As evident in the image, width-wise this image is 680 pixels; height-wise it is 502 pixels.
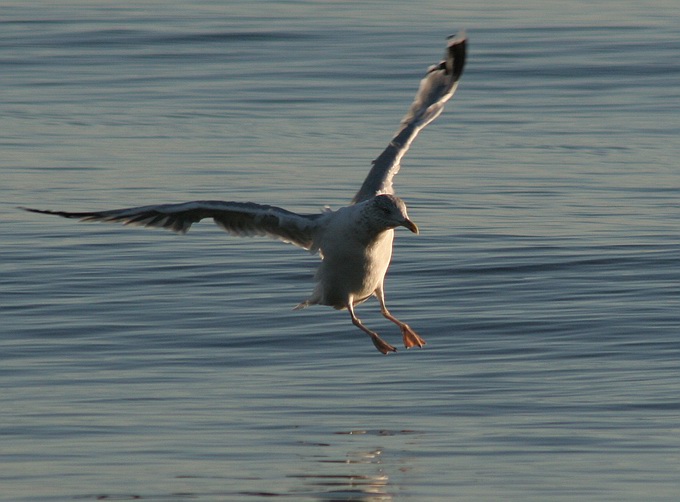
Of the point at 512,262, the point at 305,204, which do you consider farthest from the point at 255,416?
the point at 305,204

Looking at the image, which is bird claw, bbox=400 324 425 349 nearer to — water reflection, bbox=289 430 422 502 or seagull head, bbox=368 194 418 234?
seagull head, bbox=368 194 418 234

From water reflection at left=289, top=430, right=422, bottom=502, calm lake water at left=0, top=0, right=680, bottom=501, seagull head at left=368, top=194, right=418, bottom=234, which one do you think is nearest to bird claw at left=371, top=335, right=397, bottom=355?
calm lake water at left=0, top=0, right=680, bottom=501

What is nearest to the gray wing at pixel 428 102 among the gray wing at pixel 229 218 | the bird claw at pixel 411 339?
the gray wing at pixel 229 218

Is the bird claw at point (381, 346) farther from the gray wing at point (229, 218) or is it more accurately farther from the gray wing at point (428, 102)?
the gray wing at point (428, 102)

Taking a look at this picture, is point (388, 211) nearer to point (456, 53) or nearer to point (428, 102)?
point (428, 102)

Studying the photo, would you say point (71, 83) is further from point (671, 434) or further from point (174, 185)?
point (671, 434)

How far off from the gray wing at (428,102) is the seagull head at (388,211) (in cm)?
133

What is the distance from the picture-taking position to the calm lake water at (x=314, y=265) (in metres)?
10.5

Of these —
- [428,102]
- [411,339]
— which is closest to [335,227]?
[411,339]

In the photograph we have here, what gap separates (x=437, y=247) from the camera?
16656 mm

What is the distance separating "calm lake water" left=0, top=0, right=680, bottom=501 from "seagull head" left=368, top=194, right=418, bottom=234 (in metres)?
1.35

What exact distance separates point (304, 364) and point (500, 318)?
6.99 ft

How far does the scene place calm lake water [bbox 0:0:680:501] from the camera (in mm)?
10516

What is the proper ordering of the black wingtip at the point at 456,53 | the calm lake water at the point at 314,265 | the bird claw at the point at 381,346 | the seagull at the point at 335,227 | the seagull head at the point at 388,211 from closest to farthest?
the calm lake water at the point at 314,265, the seagull head at the point at 388,211, the seagull at the point at 335,227, the bird claw at the point at 381,346, the black wingtip at the point at 456,53
